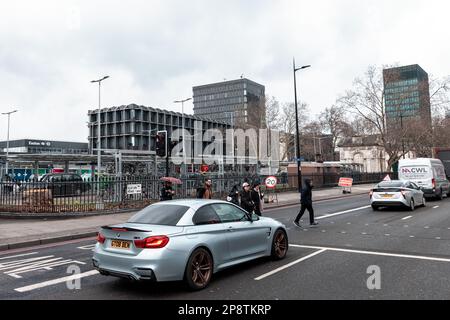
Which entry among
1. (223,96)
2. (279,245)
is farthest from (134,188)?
(223,96)

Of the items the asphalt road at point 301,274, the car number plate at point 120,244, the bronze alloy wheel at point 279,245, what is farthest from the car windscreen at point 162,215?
the bronze alloy wheel at point 279,245

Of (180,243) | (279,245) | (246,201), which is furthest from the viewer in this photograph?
(246,201)

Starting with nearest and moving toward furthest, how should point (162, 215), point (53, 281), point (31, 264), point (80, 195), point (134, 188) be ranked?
point (162, 215) → point (53, 281) → point (31, 264) → point (80, 195) → point (134, 188)

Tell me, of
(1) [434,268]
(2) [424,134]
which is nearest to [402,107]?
(2) [424,134]

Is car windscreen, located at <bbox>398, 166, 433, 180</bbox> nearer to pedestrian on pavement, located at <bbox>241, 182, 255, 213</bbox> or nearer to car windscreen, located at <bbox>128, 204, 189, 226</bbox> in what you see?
pedestrian on pavement, located at <bbox>241, 182, 255, 213</bbox>

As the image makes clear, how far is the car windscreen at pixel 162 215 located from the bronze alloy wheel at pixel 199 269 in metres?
0.62

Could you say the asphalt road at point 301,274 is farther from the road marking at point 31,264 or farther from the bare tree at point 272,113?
the bare tree at point 272,113

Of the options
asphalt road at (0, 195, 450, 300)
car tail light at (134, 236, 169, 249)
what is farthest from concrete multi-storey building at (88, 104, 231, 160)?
car tail light at (134, 236, 169, 249)

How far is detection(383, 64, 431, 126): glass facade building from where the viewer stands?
54.0m

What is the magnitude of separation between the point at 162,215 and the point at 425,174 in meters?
20.3

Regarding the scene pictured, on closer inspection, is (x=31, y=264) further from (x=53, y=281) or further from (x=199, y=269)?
(x=199, y=269)

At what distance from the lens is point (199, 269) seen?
5.80 m

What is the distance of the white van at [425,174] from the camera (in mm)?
22031

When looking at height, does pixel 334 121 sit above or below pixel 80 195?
above
